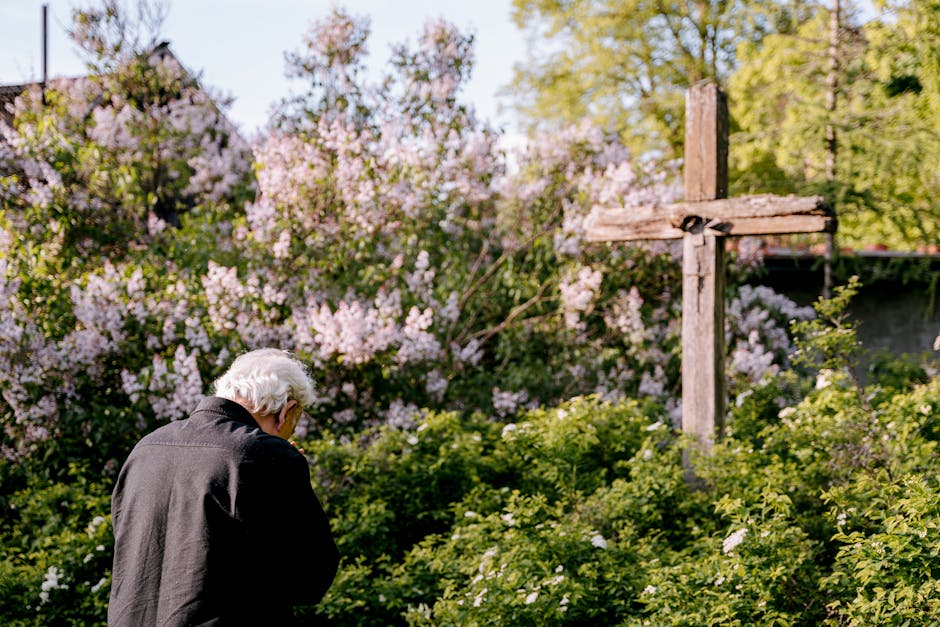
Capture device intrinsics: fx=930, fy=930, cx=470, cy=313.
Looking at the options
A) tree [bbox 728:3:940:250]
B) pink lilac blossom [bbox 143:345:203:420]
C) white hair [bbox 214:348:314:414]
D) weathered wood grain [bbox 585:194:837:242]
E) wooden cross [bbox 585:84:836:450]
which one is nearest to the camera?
white hair [bbox 214:348:314:414]

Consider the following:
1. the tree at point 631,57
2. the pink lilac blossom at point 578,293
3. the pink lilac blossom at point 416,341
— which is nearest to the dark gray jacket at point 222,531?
the pink lilac blossom at point 416,341

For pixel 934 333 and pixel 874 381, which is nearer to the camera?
pixel 874 381

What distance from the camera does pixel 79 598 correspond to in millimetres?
4934

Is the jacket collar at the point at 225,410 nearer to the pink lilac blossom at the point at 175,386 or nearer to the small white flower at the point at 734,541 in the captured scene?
the small white flower at the point at 734,541

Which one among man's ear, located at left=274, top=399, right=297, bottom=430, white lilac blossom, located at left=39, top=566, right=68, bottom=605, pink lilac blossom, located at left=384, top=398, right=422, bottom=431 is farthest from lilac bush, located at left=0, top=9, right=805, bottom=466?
man's ear, located at left=274, top=399, right=297, bottom=430

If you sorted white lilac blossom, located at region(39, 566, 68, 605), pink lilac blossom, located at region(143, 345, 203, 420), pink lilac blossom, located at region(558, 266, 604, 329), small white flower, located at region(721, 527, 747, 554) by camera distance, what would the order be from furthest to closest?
pink lilac blossom, located at region(558, 266, 604, 329) → pink lilac blossom, located at region(143, 345, 203, 420) → white lilac blossom, located at region(39, 566, 68, 605) → small white flower, located at region(721, 527, 747, 554)

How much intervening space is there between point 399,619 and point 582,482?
1390 millimetres

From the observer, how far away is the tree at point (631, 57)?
17.8 metres

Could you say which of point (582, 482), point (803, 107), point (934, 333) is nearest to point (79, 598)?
point (582, 482)

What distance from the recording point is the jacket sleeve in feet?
8.36

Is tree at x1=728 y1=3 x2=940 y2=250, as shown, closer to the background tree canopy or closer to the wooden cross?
the background tree canopy

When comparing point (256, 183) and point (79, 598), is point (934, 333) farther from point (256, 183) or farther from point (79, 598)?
point (79, 598)

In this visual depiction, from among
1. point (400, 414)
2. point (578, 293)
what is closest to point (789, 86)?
point (578, 293)

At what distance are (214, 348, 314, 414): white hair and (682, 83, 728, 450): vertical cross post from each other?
3436mm
